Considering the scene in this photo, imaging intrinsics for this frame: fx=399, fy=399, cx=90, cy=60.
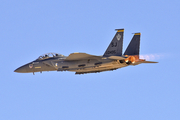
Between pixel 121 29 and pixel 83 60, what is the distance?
4.73 meters

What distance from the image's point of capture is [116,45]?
3834 cm

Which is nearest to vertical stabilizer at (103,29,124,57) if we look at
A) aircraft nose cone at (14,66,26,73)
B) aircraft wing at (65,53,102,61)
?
aircraft wing at (65,53,102,61)

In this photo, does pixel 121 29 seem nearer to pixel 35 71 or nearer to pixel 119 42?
pixel 119 42

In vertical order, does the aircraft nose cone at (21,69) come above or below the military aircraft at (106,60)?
below

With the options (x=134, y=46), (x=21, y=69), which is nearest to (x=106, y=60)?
(x=134, y=46)

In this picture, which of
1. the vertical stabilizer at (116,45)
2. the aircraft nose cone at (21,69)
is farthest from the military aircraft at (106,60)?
the aircraft nose cone at (21,69)

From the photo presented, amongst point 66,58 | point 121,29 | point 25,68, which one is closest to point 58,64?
point 66,58

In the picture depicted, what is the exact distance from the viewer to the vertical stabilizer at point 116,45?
125ft

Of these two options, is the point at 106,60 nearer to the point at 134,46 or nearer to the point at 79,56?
the point at 79,56

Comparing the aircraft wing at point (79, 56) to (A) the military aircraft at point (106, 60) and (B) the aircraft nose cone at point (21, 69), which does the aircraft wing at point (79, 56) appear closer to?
(A) the military aircraft at point (106, 60)

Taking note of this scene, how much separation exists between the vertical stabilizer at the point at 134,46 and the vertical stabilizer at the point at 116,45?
1.18 metres

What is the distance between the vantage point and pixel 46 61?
41.0 meters

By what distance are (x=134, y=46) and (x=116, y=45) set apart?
1833 millimetres

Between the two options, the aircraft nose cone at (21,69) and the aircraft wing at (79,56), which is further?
the aircraft nose cone at (21,69)
